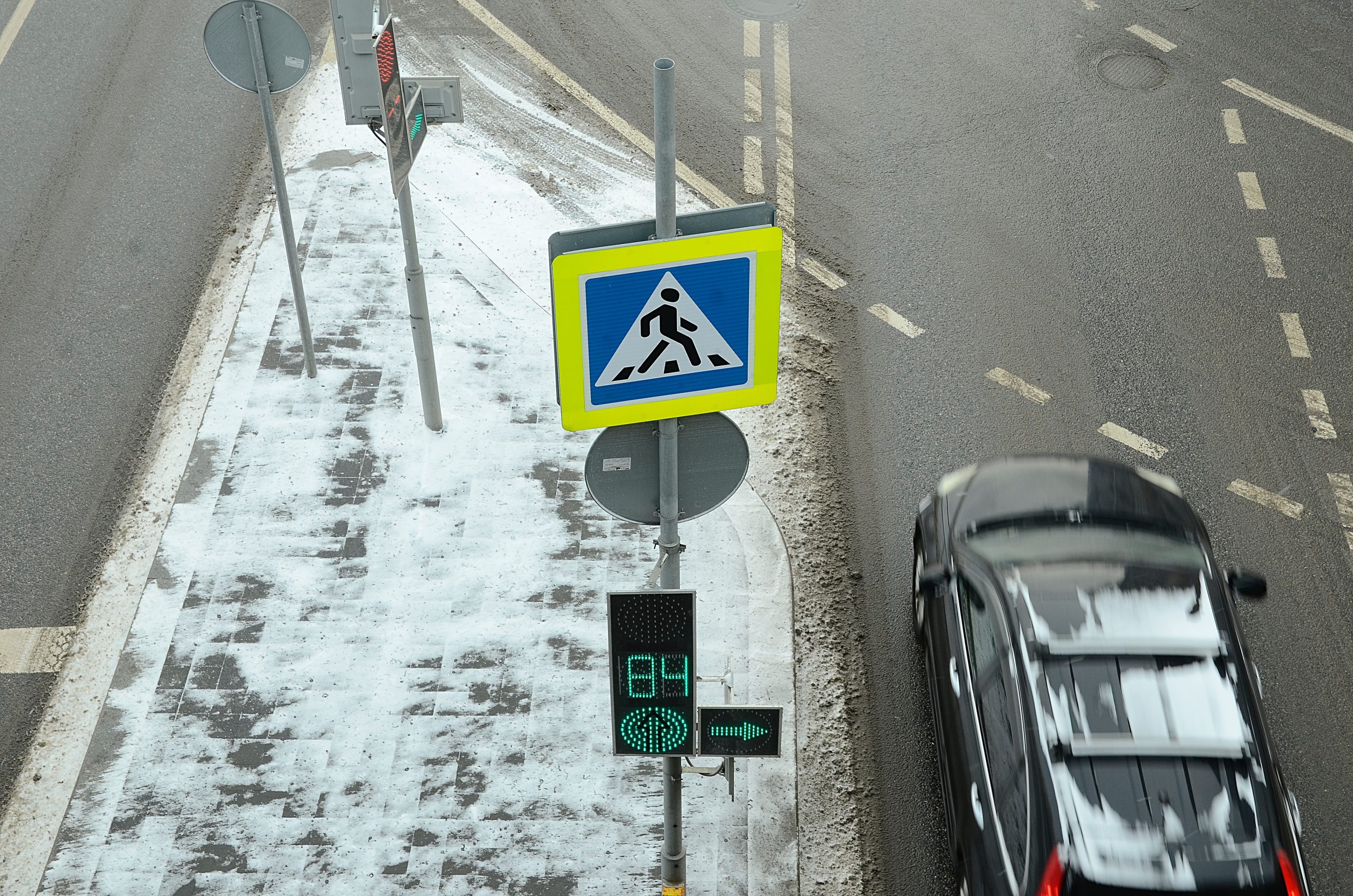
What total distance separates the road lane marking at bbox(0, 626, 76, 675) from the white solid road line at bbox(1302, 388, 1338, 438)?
9.03m

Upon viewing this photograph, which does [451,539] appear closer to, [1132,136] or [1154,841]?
[1154,841]

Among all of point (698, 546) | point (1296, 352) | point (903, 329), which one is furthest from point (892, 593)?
point (1296, 352)

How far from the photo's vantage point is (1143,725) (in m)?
6.06

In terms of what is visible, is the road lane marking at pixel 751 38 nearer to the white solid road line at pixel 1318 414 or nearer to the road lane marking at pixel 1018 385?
the road lane marking at pixel 1018 385

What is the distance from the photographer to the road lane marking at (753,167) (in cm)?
1166

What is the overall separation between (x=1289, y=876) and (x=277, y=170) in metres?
7.48

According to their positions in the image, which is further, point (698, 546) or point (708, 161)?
point (708, 161)

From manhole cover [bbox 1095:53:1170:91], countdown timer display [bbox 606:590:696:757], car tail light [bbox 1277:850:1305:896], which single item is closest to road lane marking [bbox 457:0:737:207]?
manhole cover [bbox 1095:53:1170:91]

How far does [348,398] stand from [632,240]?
575cm

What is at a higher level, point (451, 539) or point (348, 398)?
point (348, 398)

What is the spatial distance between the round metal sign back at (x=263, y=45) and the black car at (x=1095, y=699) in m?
5.17

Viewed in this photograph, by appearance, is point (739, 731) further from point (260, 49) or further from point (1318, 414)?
point (1318, 414)

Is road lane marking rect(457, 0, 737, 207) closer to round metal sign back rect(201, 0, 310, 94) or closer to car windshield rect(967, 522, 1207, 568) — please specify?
Answer: round metal sign back rect(201, 0, 310, 94)

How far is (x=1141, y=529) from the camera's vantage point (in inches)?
283
